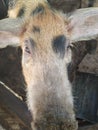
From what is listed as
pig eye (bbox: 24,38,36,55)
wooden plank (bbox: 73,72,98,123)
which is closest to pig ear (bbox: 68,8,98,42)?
pig eye (bbox: 24,38,36,55)

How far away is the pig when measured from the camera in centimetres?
533

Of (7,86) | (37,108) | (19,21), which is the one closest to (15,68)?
(7,86)

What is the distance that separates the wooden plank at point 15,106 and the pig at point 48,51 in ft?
3.35

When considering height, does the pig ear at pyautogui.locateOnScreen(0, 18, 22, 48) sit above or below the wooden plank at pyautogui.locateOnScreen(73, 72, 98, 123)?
above

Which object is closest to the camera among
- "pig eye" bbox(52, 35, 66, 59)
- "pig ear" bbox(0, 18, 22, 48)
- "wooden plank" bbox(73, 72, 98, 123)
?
"pig eye" bbox(52, 35, 66, 59)

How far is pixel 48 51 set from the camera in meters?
5.90

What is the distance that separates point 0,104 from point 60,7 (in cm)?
212

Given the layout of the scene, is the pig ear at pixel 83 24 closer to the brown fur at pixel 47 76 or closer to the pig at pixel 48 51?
the pig at pixel 48 51

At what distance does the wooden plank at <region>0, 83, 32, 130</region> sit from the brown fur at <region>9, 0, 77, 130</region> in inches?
44.4

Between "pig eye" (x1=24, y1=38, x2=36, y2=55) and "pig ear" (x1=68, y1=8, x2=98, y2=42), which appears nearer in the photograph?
"pig eye" (x1=24, y1=38, x2=36, y2=55)

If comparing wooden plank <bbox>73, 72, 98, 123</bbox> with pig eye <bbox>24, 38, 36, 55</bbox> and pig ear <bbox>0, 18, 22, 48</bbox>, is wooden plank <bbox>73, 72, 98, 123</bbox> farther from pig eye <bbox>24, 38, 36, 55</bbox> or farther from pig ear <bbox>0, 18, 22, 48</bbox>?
pig eye <bbox>24, 38, 36, 55</bbox>

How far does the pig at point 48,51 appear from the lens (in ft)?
17.5

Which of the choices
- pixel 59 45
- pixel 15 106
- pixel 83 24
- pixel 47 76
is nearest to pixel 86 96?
pixel 15 106

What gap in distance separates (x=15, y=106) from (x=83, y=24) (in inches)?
67.8
